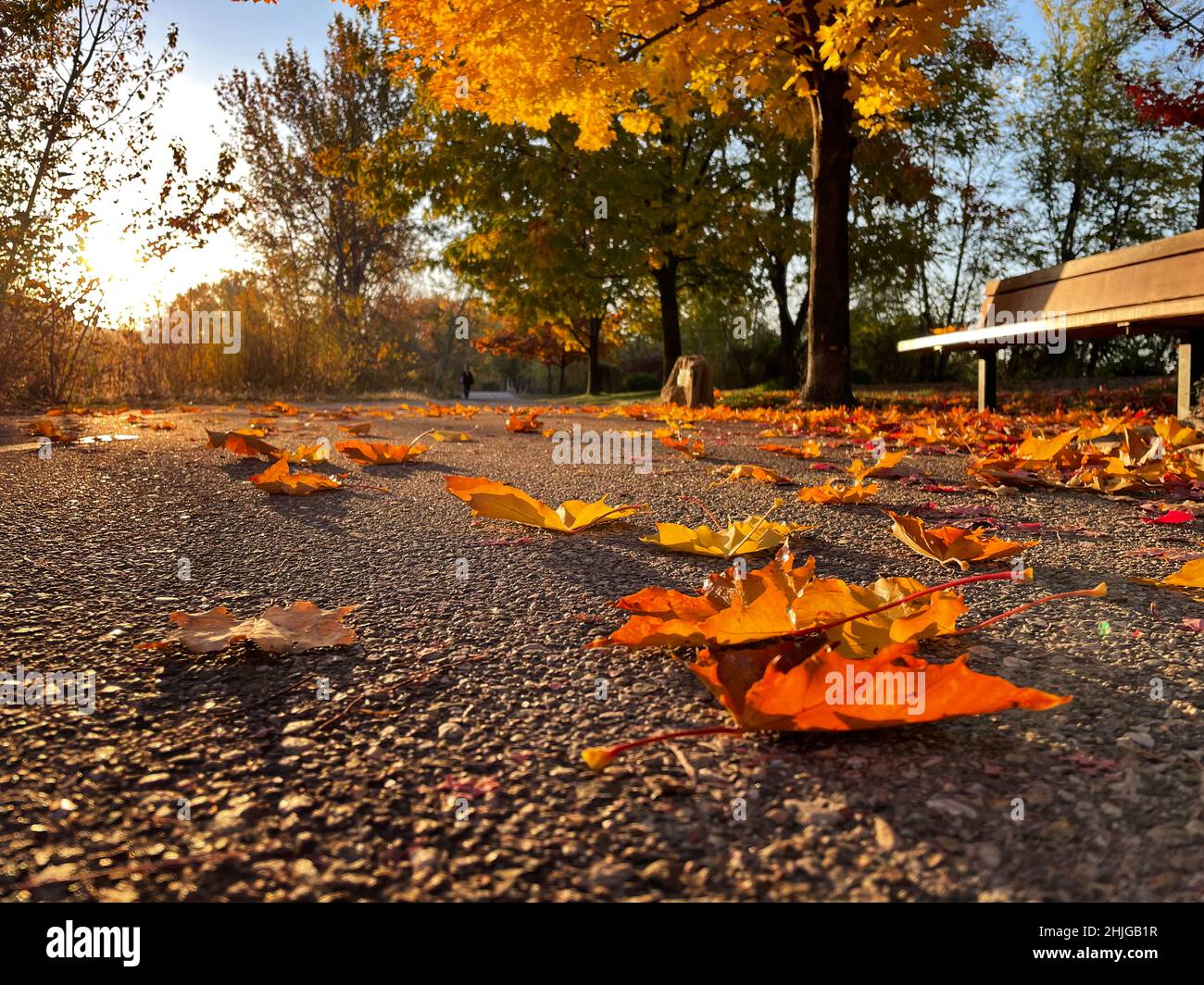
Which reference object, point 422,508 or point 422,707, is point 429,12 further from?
point 422,707

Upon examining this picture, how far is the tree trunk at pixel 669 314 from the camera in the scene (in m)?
17.1

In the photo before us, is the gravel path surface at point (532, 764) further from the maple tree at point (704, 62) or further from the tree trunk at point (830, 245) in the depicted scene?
the tree trunk at point (830, 245)

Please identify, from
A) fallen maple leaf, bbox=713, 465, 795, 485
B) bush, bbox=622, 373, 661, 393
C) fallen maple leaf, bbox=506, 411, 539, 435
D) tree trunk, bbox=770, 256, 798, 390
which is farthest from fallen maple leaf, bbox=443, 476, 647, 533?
bush, bbox=622, 373, 661, 393

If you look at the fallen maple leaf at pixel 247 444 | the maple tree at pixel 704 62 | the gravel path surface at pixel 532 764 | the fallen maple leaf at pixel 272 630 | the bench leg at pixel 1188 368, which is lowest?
the gravel path surface at pixel 532 764

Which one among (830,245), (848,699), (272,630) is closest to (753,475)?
(272,630)

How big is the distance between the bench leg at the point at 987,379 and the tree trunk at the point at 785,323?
36.3ft

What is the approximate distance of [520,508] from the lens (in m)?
2.17

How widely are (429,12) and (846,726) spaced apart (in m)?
9.23

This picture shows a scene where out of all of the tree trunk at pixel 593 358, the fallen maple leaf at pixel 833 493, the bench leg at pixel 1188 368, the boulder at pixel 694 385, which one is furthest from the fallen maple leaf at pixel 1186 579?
the tree trunk at pixel 593 358

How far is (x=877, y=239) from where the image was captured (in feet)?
57.5

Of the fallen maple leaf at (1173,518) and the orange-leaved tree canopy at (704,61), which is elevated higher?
the orange-leaved tree canopy at (704,61)

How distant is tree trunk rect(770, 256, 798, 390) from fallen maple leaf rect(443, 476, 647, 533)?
1770 cm

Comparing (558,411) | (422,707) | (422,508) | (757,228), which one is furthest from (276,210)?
(422,707)
